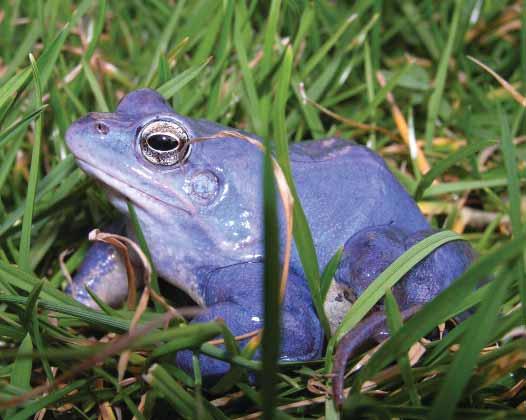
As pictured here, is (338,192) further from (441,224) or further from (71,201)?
(71,201)

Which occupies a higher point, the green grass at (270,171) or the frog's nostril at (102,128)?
the frog's nostril at (102,128)

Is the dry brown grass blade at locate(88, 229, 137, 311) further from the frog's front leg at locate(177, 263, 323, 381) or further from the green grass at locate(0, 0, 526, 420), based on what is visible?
the frog's front leg at locate(177, 263, 323, 381)

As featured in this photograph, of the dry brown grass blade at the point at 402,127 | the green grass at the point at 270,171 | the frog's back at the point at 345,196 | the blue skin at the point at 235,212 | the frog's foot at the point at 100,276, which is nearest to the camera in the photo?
the green grass at the point at 270,171

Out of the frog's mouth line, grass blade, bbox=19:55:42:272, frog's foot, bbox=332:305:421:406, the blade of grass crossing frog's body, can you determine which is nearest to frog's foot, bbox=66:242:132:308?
grass blade, bbox=19:55:42:272

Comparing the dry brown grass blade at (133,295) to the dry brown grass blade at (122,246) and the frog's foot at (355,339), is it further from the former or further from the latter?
the frog's foot at (355,339)

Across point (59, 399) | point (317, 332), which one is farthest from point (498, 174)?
point (59, 399)

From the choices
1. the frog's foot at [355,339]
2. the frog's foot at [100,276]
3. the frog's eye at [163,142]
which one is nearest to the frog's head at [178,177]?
the frog's eye at [163,142]
